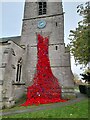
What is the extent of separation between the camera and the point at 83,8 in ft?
42.4

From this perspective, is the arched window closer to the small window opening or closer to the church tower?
the church tower

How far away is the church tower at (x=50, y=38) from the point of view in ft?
63.7

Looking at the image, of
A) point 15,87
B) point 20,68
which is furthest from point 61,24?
point 15,87

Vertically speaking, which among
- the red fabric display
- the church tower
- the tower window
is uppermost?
the tower window

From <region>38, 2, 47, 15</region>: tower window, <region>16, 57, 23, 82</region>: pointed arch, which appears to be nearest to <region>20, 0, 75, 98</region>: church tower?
<region>38, 2, 47, 15</region>: tower window

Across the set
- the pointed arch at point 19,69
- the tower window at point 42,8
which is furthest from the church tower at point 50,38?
the pointed arch at point 19,69

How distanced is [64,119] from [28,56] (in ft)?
47.2

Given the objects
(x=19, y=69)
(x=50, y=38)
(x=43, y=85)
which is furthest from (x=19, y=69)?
(x=50, y=38)

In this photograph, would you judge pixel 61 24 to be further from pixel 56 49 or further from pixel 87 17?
pixel 87 17

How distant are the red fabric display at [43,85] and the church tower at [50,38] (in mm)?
898

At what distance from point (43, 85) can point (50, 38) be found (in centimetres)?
708

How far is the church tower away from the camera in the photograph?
19.4 m

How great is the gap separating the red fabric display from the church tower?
90 cm

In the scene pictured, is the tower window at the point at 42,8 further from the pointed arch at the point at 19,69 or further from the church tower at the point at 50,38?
the pointed arch at the point at 19,69
